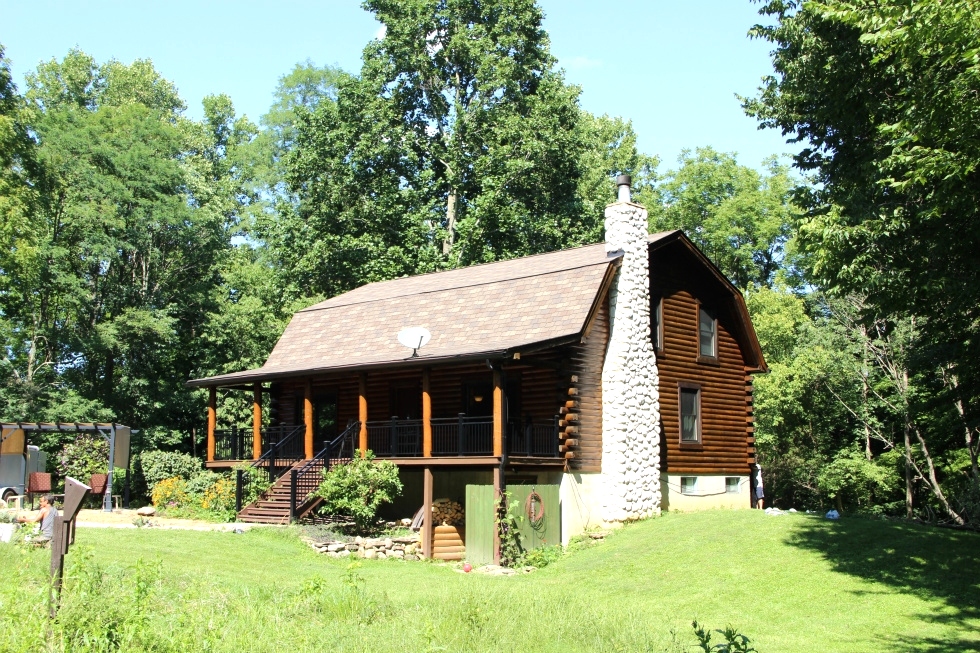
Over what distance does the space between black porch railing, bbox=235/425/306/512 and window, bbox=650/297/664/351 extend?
9378 millimetres

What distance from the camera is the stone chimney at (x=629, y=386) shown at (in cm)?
2214

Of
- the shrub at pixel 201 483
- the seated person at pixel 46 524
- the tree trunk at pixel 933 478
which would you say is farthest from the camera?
the tree trunk at pixel 933 478

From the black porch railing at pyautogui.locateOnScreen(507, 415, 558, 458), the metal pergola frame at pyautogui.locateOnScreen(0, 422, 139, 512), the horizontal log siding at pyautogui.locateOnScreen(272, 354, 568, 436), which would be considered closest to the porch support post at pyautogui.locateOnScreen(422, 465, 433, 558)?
the black porch railing at pyautogui.locateOnScreen(507, 415, 558, 458)

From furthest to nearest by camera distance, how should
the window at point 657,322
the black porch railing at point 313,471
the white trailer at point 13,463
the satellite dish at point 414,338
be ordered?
the white trailer at point 13,463, the window at point 657,322, the satellite dish at point 414,338, the black porch railing at point 313,471

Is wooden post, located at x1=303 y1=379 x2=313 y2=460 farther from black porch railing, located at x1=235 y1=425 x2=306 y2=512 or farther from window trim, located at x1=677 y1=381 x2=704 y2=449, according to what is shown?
window trim, located at x1=677 y1=381 x2=704 y2=449

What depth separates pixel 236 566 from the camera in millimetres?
15711

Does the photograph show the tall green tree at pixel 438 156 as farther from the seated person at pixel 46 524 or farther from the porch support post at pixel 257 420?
the seated person at pixel 46 524

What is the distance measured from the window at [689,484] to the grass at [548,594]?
2773 mm

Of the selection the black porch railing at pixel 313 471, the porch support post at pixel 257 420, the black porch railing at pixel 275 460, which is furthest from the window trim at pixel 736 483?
the porch support post at pixel 257 420

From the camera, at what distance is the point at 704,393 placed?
25.9m

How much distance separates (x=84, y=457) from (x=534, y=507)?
18896mm

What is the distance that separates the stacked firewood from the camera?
21.5 m

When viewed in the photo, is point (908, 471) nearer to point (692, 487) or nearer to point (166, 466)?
point (692, 487)

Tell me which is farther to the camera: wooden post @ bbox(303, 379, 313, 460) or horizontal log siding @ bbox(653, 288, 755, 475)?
horizontal log siding @ bbox(653, 288, 755, 475)
